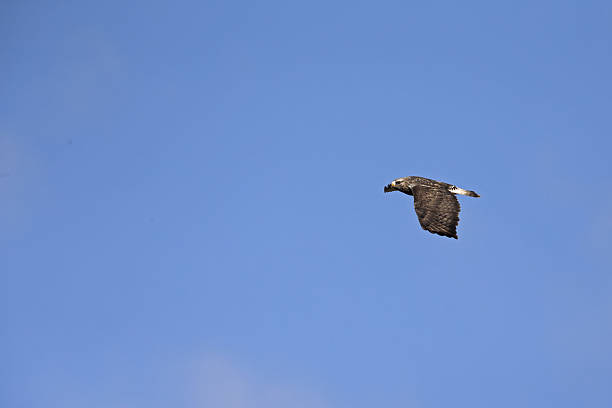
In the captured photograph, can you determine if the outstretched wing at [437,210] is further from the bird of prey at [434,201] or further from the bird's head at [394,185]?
the bird's head at [394,185]

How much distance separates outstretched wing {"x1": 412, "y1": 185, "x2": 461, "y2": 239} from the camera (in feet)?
121

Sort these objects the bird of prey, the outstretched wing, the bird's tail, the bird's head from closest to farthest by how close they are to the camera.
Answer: the outstretched wing → the bird of prey → the bird's tail → the bird's head

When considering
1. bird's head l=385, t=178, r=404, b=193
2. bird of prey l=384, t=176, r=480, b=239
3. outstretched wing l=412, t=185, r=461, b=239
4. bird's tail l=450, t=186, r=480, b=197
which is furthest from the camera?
bird's head l=385, t=178, r=404, b=193

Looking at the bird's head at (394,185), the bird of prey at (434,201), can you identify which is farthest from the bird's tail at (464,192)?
the bird's head at (394,185)

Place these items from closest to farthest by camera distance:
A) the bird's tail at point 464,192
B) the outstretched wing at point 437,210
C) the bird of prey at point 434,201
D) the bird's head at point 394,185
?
the outstretched wing at point 437,210 → the bird of prey at point 434,201 → the bird's tail at point 464,192 → the bird's head at point 394,185

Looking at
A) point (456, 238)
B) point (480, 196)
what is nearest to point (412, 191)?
point (480, 196)

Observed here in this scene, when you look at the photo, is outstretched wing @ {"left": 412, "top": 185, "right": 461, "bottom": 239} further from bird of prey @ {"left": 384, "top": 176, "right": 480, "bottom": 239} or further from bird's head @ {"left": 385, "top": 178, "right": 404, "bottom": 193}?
bird's head @ {"left": 385, "top": 178, "right": 404, "bottom": 193}

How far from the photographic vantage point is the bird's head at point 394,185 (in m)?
44.1

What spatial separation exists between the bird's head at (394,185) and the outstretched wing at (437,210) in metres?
2.36

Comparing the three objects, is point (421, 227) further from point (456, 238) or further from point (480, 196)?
point (480, 196)

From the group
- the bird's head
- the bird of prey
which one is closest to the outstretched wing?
the bird of prey

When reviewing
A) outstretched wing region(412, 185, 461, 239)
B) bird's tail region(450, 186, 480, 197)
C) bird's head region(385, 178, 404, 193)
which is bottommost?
outstretched wing region(412, 185, 461, 239)

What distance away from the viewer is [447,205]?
39.0 metres

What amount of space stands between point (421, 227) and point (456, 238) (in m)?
1.65
